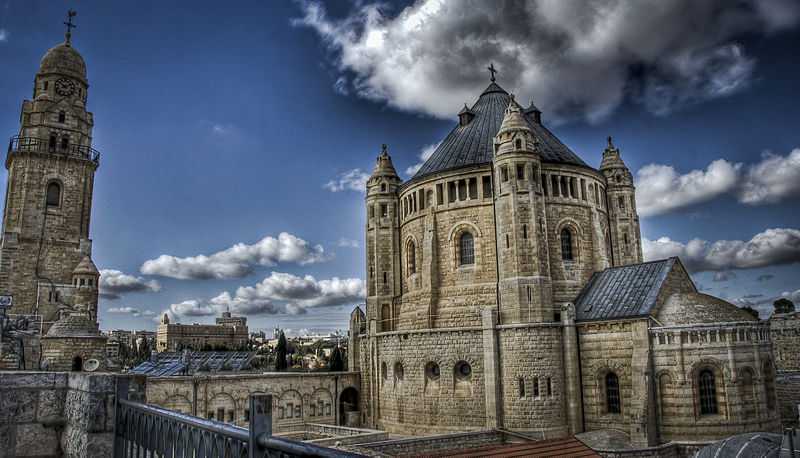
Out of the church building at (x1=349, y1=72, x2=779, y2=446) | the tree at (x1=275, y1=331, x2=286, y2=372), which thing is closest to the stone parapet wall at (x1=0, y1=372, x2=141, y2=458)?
the church building at (x1=349, y1=72, x2=779, y2=446)

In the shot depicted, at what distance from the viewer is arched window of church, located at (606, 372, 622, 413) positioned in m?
27.5

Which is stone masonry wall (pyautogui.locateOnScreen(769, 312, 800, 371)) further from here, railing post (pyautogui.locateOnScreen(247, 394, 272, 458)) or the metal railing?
railing post (pyautogui.locateOnScreen(247, 394, 272, 458))

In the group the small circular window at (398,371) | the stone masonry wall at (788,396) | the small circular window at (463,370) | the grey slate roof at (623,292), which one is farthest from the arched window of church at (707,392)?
the small circular window at (398,371)

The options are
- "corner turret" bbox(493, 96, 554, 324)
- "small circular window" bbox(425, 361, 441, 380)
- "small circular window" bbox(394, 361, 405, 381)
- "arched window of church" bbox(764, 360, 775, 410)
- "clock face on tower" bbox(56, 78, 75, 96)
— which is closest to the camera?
"arched window of church" bbox(764, 360, 775, 410)

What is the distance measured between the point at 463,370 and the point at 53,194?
30064mm

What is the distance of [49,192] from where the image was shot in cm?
3919

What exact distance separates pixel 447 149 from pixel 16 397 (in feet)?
107

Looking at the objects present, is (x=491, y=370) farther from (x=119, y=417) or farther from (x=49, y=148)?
(x=49, y=148)

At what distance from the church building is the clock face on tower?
75.0ft

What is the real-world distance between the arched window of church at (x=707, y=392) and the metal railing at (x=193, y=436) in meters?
24.9

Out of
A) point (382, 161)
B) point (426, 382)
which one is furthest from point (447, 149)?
point (426, 382)

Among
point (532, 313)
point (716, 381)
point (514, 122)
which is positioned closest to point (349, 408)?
point (532, 313)

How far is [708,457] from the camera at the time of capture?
14.9 metres

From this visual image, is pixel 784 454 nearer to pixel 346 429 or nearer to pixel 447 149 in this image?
pixel 346 429
